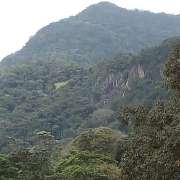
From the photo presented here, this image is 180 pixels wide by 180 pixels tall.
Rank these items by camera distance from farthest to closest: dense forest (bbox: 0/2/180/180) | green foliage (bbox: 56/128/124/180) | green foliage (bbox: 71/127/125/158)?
green foliage (bbox: 71/127/125/158) < green foliage (bbox: 56/128/124/180) < dense forest (bbox: 0/2/180/180)

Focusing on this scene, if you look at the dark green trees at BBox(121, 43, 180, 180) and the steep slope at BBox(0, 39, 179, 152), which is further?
the steep slope at BBox(0, 39, 179, 152)

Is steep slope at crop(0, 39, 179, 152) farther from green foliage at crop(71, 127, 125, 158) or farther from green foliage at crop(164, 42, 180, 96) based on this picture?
green foliage at crop(164, 42, 180, 96)

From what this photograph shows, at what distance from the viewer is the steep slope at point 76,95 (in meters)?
97.9

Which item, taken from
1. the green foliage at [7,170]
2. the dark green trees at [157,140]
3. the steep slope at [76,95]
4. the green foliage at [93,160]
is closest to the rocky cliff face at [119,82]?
the steep slope at [76,95]

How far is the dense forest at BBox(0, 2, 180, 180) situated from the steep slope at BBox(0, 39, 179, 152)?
187mm

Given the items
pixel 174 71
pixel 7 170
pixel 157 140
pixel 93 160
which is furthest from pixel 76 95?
pixel 157 140

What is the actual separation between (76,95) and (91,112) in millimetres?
11936

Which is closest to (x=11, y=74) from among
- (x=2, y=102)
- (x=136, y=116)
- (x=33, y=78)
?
(x=33, y=78)

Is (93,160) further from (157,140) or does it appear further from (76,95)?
(76,95)

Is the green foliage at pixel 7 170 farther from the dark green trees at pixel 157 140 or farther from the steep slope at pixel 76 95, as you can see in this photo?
the steep slope at pixel 76 95

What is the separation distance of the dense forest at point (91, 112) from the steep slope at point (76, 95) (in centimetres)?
19

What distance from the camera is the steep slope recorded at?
3853 inches

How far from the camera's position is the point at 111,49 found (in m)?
192

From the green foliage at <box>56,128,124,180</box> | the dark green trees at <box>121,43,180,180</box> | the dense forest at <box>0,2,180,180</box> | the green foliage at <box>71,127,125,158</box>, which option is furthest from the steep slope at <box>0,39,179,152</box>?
the dark green trees at <box>121,43,180,180</box>
